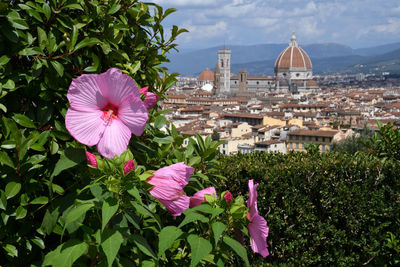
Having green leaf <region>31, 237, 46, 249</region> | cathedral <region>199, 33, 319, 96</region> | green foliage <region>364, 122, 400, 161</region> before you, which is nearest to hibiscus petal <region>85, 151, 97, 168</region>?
green leaf <region>31, 237, 46, 249</region>

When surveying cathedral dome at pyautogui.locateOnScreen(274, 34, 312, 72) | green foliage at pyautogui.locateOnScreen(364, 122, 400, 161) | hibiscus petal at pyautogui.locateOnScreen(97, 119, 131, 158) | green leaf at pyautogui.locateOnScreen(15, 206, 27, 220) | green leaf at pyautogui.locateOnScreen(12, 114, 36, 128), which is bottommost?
green foliage at pyautogui.locateOnScreen(364, 122, 400, 161)

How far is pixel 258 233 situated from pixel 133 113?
336 millimetres

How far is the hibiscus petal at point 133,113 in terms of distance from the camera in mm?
640

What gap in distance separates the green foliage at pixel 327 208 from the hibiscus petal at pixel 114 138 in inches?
70.9

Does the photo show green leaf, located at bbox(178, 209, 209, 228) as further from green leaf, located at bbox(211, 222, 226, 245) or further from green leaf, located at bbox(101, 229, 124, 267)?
green leaf, located at bbox(101, 229, 124, 267)

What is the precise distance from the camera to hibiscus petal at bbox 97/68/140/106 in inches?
24.9

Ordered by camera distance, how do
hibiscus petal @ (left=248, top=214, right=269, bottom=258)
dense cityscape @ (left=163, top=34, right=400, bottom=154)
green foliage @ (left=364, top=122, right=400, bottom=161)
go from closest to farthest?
hibiscus petal @ (left=248, top=214, right=269, bottom=258) → green foliage @ (left=364, top=122, right=400, bottom=161) → dense cityscape @ (left=163, top=34, right=400, bottom=154)

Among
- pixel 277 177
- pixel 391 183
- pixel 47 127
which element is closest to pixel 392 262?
pixel 391 183

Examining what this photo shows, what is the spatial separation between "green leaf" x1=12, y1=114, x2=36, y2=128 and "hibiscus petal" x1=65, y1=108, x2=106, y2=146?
0.14 meters

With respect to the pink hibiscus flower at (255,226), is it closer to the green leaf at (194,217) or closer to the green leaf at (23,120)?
the green leaf at (194,217)

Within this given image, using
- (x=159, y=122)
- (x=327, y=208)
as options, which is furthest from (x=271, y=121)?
(x=159, y=122)

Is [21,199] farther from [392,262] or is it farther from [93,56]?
[392,262]

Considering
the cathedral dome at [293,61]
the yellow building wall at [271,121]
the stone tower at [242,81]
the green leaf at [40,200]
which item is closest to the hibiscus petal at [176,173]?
the green leaf at [40,200]

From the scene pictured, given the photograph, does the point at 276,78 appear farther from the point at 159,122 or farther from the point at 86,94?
the point at 86,94
